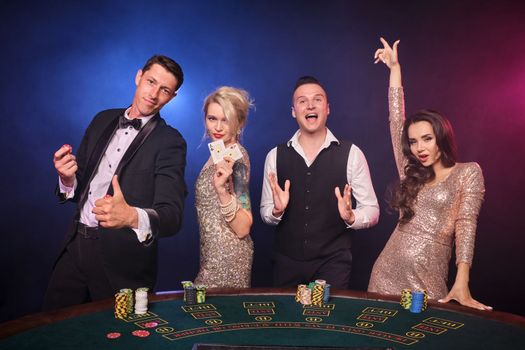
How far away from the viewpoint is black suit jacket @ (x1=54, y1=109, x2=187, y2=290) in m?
3.02

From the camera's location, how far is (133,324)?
86.0 inches

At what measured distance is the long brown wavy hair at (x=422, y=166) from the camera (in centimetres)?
335

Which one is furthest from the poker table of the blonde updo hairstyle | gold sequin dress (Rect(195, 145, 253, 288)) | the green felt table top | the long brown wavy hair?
the blonde updo hairstyle

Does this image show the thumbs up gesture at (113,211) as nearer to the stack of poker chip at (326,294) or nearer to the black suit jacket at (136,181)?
the black suit jacket at (136,181)

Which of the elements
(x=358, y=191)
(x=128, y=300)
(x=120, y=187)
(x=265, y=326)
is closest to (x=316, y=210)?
(x=358, y=191)

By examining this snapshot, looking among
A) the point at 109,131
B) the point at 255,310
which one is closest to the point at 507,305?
the point at 255,310

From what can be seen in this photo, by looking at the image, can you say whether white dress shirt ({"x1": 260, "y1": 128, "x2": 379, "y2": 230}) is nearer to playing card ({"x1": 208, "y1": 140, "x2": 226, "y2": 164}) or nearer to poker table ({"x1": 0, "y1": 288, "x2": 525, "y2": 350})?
playing card ({"x1": 208, "y1": 140, "x2": 226, "y2": 164})

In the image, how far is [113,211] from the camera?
2381 mm

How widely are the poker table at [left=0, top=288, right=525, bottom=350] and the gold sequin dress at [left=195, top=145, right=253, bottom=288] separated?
729mm

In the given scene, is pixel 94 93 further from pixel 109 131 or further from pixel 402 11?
pixel 402 11

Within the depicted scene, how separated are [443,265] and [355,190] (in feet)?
2.54

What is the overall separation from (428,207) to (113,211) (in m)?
1.85

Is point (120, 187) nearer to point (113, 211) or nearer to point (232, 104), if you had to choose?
point (113, 211)

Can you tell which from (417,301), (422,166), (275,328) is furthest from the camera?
(422,166)
